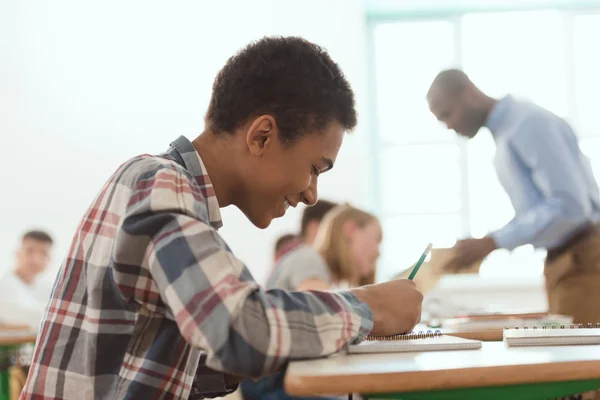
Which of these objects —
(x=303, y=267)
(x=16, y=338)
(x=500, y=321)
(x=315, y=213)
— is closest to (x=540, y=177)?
(x=500, y=321)

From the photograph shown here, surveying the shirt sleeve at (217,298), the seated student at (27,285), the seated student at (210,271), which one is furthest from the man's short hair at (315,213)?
the shirt sleeve at (217,298)

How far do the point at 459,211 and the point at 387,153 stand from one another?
2.54ft

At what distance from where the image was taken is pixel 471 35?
6.64 meters

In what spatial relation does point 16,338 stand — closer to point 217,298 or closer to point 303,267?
point 303,267

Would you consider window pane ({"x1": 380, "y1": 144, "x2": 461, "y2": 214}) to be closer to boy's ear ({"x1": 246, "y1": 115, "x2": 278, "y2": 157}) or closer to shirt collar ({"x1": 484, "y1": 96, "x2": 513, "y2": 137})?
shirt collar ({"x1": 484, "y1": 96, "x2": 513, "y2": 137})

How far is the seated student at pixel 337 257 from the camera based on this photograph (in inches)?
114

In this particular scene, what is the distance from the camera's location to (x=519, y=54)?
6512mm

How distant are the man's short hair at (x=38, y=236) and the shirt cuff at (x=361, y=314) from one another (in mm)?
5179

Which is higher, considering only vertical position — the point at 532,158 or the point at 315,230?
the point at 532,158

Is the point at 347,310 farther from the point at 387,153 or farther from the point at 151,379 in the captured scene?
the point at 387,153

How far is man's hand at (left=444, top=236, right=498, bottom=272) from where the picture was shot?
2488mm

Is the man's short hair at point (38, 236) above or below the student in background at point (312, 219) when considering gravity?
below

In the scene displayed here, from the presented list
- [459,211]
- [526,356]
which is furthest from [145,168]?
[459,211]

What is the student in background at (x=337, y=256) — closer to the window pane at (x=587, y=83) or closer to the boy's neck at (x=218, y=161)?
the boy's neck at (x=218, y=161)
